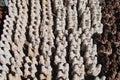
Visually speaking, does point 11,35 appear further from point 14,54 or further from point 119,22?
point 119,22

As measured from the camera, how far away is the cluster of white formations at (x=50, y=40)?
8.96 ft

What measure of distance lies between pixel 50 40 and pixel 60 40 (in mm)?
103

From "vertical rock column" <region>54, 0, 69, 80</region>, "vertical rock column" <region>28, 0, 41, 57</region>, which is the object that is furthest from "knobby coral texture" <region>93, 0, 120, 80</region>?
"vertical rock column" <region>28, 0, 41, 57</region>

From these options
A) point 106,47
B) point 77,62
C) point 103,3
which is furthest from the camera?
point 103,3

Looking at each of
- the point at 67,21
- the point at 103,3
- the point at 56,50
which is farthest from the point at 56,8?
the point at 56,50

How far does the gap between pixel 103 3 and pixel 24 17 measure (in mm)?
856

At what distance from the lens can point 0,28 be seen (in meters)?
3.33

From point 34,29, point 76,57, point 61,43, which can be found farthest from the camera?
point 34,29

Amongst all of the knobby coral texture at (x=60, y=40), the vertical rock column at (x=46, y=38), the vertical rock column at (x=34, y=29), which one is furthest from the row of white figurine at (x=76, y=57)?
the vertical rock column at (x=34, y=29)

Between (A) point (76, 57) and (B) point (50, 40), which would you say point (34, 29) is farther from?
(A) point (76, 57)

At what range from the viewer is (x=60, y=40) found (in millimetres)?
3045

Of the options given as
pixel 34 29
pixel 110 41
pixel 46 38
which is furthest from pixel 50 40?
pixel 110 41

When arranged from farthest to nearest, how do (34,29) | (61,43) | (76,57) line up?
(34,29), (61,43), (76,57)

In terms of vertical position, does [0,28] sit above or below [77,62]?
above
